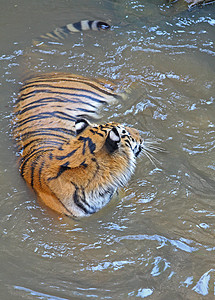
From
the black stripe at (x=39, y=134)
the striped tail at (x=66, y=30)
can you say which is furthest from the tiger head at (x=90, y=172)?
the striped tail at (x=66, y=30)

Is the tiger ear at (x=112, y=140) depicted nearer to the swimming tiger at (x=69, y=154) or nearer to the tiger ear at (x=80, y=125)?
the swimming tiger at (x=69, y=154)

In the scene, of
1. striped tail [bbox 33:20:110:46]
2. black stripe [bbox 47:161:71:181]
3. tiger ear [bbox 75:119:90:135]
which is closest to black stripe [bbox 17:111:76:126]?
tiger ear [bbox 75:119:90:135]

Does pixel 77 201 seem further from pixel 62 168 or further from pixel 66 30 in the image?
pixel 66 30

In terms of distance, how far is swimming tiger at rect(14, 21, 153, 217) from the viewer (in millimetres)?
3053

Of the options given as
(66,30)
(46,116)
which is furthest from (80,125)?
(66,30)

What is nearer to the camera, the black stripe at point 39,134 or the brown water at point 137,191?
the brown water at point 137,191

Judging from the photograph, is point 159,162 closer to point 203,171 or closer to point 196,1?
point 203,171

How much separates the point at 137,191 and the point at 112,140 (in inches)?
27.0

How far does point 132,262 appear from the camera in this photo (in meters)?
2.79

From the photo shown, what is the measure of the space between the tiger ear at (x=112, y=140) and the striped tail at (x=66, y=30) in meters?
2.88

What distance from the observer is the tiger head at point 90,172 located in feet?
9.97

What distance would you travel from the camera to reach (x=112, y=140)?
9.67ft

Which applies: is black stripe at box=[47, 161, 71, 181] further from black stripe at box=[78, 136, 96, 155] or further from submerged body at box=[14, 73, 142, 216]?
black stripe at box=[78, 136, 96, 155]

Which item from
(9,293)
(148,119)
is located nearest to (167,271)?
(9,293)
